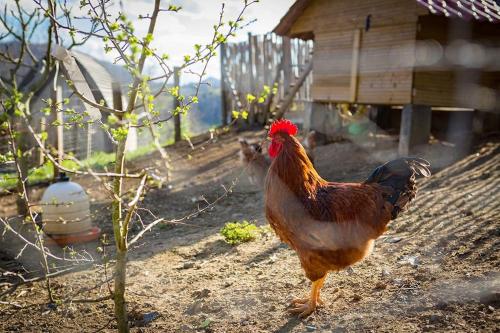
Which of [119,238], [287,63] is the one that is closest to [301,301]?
[119,238]

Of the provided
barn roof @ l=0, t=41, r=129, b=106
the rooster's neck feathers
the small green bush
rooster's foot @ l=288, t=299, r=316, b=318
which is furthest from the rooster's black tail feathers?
barn roof @ l=0, t=41, r=129, b=106

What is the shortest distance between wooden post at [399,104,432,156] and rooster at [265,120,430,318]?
4215 mm

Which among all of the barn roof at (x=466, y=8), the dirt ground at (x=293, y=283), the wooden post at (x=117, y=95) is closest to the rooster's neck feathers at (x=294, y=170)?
the dirt ground at (x=293, y=283)

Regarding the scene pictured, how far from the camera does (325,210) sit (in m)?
2.99

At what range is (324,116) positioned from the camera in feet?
31.6

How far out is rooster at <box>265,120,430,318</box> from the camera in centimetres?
294

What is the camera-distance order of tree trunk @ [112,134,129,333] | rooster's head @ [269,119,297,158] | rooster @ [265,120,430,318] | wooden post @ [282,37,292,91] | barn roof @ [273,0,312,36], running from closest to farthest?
tree trunk @ [112,134,129,333], rooster @ [265,120,430,318], rooster's head @ [269,119,297,158], barn roof @ [273,0,312,36], wooden post @ [282,37,292,91]

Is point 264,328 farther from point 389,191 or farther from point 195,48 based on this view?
point 195,48

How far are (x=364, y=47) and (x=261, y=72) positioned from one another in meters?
5.17

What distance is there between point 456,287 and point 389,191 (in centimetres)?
83

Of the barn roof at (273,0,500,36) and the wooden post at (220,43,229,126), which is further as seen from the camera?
the wooden post at (220,43,229,126)

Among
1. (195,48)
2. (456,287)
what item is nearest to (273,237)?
(456,287)

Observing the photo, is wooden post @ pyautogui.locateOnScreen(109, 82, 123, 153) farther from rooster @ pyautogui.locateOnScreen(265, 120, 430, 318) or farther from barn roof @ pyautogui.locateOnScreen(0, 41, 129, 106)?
rooster @ pyautogui.locateOnScreen(265, 120, 430, 318)

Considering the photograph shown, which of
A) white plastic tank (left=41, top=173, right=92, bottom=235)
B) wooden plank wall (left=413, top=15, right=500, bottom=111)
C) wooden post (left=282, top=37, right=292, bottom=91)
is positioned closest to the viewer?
white plastic tank (left=41, top=173, right=92, bottom=235)
